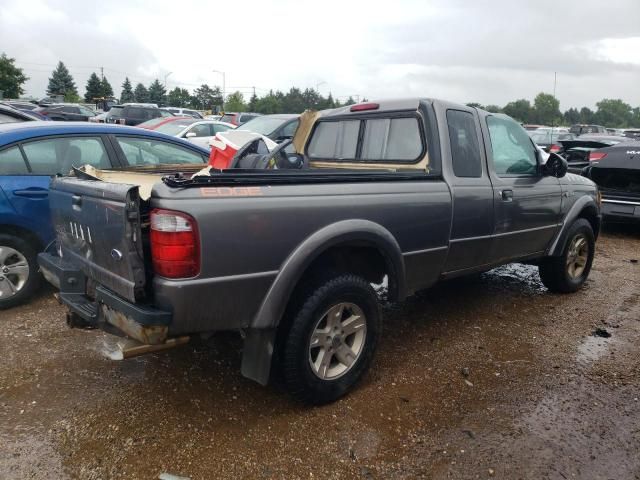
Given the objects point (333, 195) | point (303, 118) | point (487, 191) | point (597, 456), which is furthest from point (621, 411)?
point (303, 118)

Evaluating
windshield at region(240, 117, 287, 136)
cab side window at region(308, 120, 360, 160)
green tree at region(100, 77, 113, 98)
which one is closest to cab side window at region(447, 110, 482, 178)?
cab side window at region(308, 120, 360, 160)

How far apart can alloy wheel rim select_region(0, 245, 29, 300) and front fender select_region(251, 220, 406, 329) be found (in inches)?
110

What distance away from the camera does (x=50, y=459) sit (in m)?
2.69

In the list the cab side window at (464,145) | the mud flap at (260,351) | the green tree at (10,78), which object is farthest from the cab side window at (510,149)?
the green tree at (10,78)

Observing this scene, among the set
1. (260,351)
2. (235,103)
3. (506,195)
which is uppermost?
(506,195)

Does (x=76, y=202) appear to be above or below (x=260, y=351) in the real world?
above

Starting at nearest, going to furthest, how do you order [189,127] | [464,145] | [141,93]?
[464,145] → [189,127] → [141,93]

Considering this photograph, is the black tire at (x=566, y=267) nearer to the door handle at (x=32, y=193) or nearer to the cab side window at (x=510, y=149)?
the cab side window at (x=510, y=149)

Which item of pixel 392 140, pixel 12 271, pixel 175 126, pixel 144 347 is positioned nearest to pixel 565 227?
pixel 392 140

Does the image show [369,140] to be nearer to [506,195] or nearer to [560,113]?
[506,195]

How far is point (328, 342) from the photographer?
3174 millimetres

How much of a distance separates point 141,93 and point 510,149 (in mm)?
89643

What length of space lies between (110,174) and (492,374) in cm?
316

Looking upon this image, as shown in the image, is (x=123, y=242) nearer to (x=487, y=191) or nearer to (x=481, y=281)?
(x=487, y=191)
